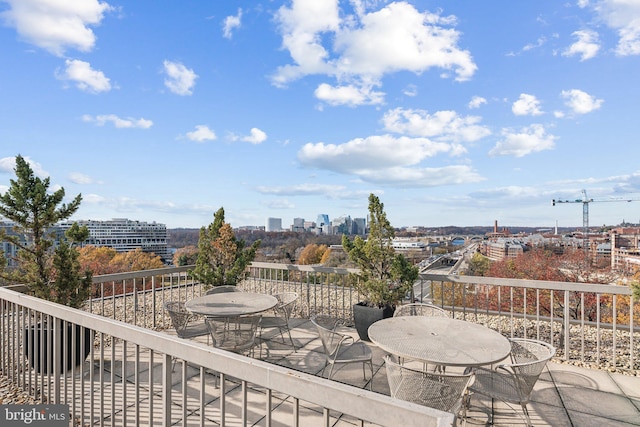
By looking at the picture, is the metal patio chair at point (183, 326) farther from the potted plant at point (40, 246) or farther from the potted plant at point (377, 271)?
the potted plant at point (377, 271)

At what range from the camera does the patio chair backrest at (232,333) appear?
333 cm

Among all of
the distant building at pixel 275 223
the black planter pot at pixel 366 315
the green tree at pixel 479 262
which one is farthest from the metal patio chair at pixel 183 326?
the distant building at pixel 275 223

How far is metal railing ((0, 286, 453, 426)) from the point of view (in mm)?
1158

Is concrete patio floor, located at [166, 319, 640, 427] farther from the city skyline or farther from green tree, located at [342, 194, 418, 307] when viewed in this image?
the city skyline

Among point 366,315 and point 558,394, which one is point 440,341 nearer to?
point 558,394

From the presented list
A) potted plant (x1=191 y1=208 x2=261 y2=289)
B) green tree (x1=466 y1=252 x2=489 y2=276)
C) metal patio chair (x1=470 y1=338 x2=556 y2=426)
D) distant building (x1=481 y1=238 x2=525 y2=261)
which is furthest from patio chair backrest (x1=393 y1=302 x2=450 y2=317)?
green tree (x1=466 y1=252 x2=489 y2=276)

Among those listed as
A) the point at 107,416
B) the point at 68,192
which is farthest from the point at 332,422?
the point at 68,192

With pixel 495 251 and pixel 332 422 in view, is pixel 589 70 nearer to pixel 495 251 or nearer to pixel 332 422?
pixel 332 422

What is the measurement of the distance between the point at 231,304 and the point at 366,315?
6.42 feet

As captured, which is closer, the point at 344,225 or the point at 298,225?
the point at 344,225

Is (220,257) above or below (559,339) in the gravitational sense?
above

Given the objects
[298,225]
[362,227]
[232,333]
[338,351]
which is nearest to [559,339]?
[362,227]

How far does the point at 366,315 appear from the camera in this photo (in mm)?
4547

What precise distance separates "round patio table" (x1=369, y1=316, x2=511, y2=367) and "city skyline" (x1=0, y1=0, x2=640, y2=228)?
2067 millimetres
